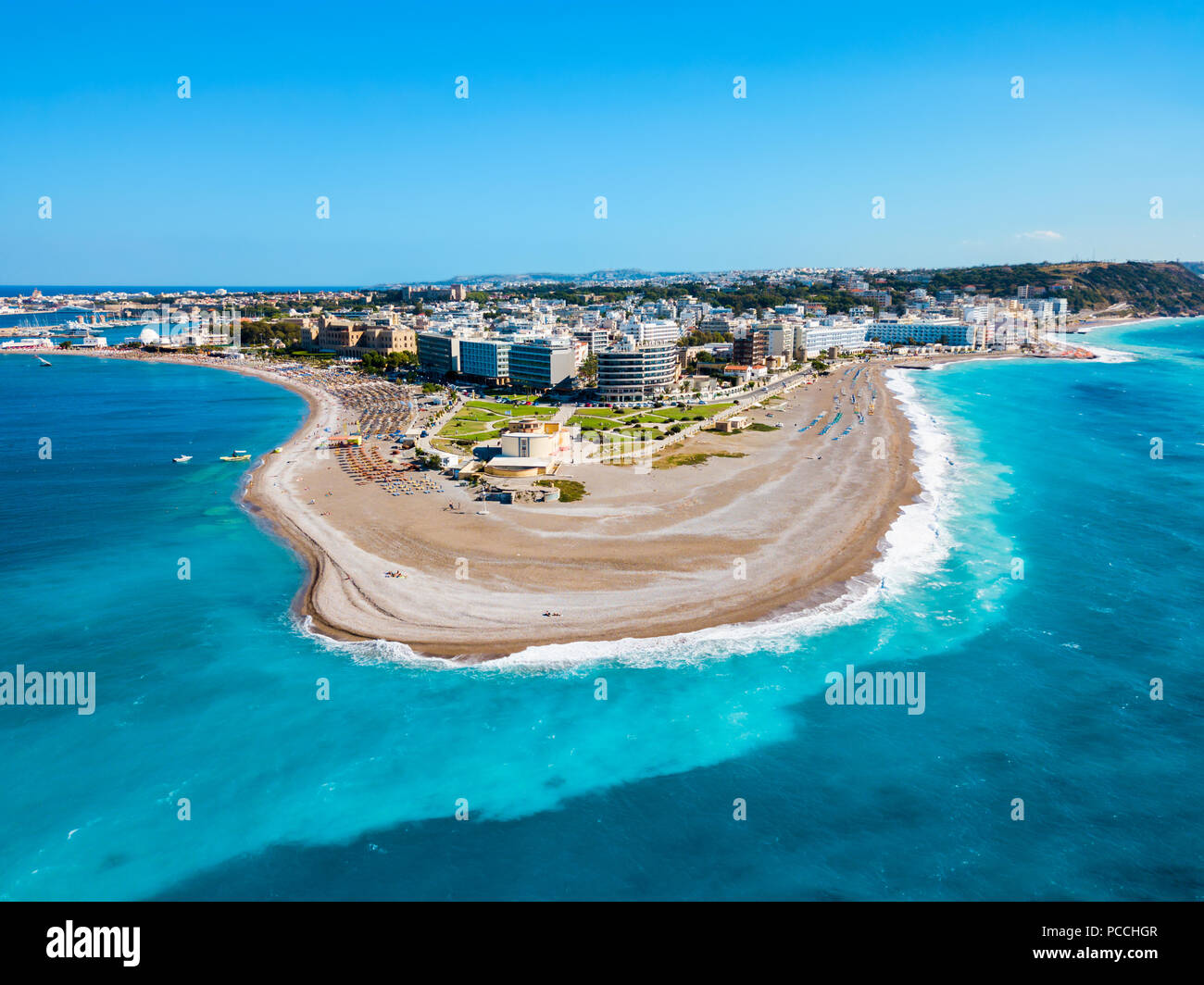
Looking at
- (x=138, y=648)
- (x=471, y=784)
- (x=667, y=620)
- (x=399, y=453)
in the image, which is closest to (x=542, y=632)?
(x=667, y=620)

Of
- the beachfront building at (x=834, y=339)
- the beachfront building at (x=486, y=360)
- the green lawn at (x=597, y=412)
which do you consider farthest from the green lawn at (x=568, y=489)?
the beachfront building at (x=834, y=339)

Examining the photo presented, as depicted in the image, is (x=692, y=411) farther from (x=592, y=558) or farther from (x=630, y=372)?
(x=592, y=558)

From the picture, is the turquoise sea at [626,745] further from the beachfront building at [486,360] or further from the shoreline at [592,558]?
the beachfront building at [486,360]

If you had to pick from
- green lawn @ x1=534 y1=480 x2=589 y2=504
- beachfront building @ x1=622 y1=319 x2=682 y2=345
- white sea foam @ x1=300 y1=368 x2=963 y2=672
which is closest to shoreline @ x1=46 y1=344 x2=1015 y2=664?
white sea foam @ x1=300 y1=368 x2=963 y2=672

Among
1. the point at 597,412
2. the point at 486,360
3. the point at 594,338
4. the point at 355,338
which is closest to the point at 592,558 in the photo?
the point at 597,412
